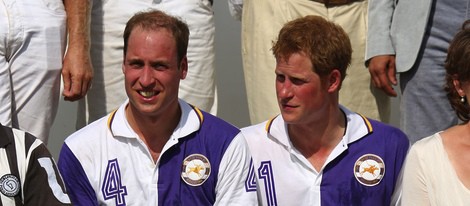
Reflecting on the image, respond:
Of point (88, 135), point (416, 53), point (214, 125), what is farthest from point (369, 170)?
point (88, 135)

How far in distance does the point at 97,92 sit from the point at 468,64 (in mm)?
1911

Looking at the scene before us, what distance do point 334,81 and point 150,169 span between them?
2.70ft

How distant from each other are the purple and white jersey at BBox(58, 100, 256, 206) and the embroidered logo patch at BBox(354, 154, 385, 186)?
433 millimetres

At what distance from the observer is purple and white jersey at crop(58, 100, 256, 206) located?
5020 millimetres

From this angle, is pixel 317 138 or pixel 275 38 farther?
pixel 275 38

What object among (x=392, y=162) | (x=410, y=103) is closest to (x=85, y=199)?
(x=392, y=162)

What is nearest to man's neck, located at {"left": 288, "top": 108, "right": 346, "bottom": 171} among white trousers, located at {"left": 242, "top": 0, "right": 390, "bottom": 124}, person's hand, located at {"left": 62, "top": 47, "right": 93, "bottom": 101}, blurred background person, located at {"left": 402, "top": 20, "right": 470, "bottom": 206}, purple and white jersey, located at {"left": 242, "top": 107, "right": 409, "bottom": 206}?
purple and white jersey, located at {"left": 242, "top": 107, "right": 409, "bottom": 206}

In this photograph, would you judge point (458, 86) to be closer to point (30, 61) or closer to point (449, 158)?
point (449, 158)

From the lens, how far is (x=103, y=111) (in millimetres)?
5941

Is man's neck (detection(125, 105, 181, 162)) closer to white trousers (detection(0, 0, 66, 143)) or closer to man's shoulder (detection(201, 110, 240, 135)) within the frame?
man's shoulder (detection(201, 110, 240, 135))

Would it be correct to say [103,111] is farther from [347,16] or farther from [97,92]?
[347,16]

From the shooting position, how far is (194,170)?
16.5ft

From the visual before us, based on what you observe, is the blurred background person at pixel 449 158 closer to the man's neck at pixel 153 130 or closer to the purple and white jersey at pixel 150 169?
the purple and white jersey at pixel 150 169

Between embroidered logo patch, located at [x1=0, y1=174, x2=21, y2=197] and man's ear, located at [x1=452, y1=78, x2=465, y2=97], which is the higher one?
man's ear, located at [x1=452, y1=78, x2=465, y2=97]
